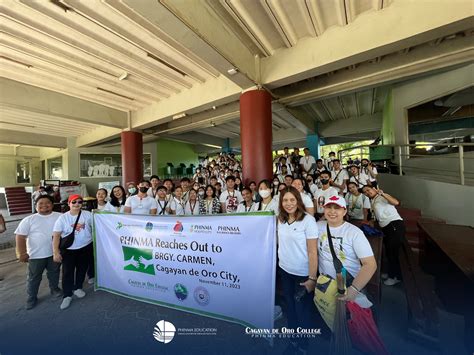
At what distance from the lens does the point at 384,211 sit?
3033 mm

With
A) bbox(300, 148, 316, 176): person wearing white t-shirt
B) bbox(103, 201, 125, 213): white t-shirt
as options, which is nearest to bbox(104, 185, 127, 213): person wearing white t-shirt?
bbox(103, 201, 125, 213): white t-shirt

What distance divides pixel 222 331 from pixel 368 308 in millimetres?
1418

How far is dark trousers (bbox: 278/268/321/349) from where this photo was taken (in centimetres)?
177

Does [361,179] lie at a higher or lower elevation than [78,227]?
higher

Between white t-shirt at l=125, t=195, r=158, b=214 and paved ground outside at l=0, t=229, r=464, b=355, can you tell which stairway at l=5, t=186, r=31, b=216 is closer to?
paved ground outside at l=0, t=229, r=464, b=355

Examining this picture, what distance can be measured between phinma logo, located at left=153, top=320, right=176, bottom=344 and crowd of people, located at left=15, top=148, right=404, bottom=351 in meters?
1.11

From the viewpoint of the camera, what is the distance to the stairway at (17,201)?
10.4m

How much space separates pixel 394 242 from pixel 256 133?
329 centimetres

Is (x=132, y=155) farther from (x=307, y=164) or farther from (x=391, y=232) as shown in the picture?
(x=391, y=232)

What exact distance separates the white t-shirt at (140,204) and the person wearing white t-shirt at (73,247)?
64 cm

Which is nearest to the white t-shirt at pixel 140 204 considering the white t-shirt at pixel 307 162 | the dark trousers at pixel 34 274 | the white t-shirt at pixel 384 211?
the dark trousers at pixel 34 274

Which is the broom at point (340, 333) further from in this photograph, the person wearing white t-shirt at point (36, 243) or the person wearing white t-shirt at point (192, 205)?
the person wearing white t-shirt at point (36, 243)

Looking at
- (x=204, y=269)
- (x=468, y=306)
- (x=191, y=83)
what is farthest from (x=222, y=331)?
(x=191, y=83)

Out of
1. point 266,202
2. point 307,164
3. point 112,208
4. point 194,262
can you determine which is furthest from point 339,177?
point 112,208
